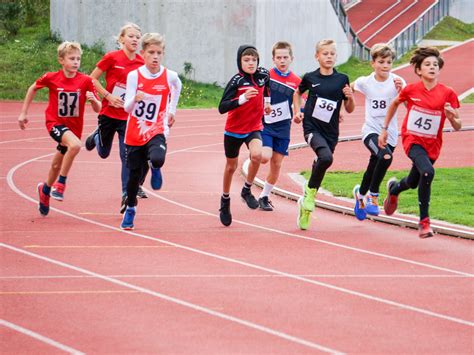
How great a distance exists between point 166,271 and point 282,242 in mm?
2023

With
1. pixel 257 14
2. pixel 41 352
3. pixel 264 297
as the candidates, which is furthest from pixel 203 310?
pixel 257 14

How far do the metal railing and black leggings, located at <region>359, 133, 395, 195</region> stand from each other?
32191mm

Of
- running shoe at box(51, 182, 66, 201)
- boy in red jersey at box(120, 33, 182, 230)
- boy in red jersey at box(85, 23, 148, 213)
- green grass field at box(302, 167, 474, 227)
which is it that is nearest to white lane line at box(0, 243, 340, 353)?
Result: boy in red jersey at box(120, 33, 182, 230)

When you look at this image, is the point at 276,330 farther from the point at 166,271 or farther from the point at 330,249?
the point at 330,249

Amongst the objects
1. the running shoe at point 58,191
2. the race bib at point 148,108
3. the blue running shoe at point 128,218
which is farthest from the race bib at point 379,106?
the running shoe at point 58,191

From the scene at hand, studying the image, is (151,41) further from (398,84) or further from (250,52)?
(398,84)

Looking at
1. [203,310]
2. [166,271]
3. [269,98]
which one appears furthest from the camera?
[269,98]

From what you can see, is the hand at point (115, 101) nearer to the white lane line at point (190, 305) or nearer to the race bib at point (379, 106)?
the white lane line at point (190, 305)

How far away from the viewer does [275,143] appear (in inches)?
548

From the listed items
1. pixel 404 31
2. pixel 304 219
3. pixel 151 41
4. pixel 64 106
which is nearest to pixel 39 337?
pixel 151 41

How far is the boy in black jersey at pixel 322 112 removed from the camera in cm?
1214

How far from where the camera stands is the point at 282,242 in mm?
11336

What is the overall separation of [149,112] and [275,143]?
2673 mm

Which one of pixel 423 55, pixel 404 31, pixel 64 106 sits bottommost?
pixel 404 31
